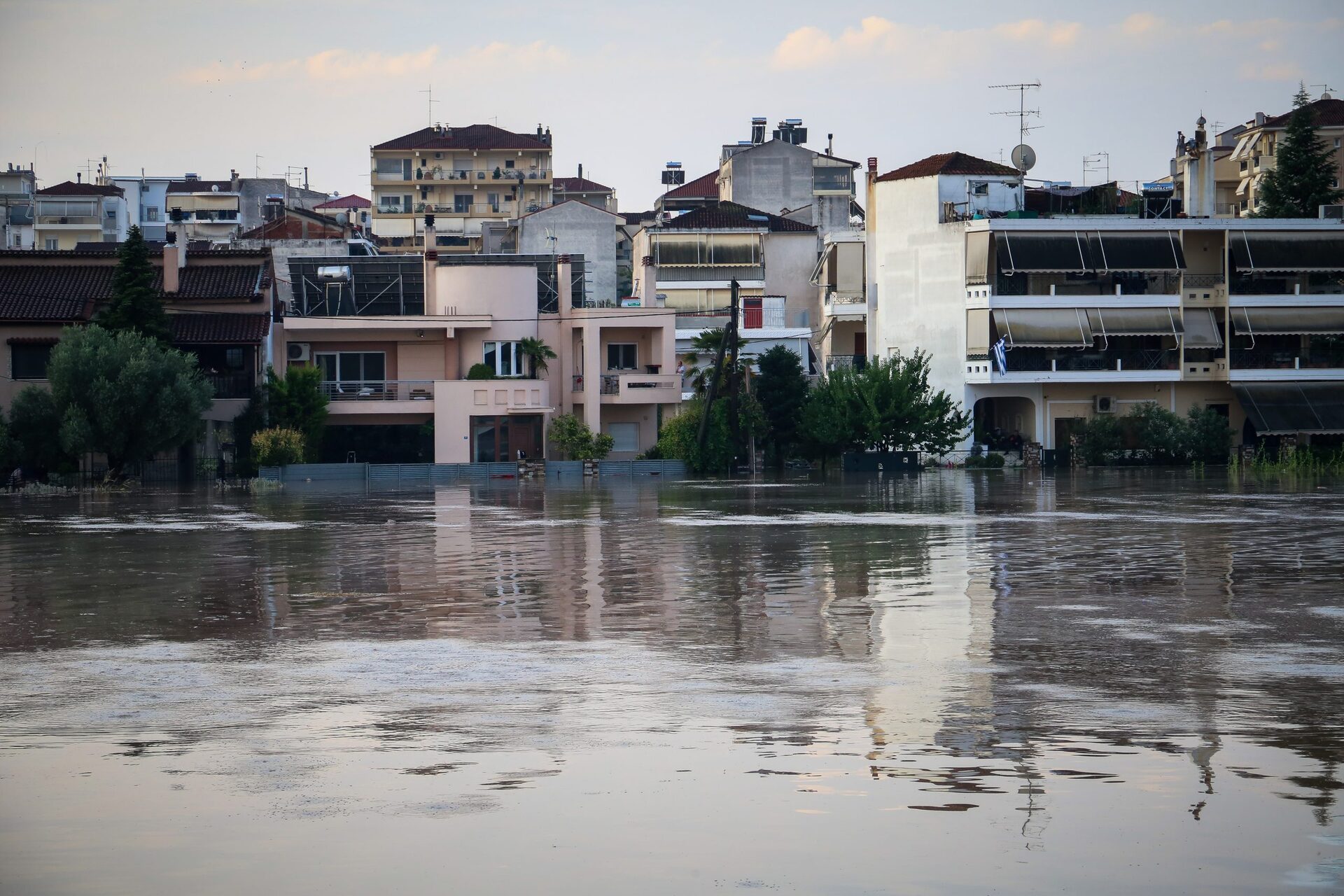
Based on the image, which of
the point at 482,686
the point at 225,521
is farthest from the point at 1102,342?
the point at 482,686

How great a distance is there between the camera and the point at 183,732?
10750 millimetres

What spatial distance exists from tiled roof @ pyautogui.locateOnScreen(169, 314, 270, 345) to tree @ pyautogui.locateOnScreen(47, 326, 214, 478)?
19.9ft

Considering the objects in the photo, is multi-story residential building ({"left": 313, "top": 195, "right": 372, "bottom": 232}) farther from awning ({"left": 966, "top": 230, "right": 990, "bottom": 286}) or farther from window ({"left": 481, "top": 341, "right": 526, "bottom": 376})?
awning ({"left": 966, "top": 230, "right": 990, "bottom": 286})

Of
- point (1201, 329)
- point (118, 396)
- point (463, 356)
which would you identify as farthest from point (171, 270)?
point (1201, 329)

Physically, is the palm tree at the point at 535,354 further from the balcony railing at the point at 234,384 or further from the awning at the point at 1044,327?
the awning at the point at 1044,327

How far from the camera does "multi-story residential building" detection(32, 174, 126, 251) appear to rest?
123062mm

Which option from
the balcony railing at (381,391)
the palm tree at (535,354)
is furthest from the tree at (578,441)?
the balcony railing at (381,391)

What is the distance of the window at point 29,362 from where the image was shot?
58.2 meters

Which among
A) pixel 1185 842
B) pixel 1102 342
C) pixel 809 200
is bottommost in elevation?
pixel 1185 842

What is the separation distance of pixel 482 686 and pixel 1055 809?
210 inches

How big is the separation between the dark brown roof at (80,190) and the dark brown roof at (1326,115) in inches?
3356

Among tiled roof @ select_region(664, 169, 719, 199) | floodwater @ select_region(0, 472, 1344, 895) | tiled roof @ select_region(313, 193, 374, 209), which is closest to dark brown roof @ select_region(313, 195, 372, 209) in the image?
tiled roof @ select_region(313, 193, 374, 209)

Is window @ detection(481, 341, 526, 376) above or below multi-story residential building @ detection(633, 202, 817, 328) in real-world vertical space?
below

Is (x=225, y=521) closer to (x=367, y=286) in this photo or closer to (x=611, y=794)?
(x=611, y=794)
